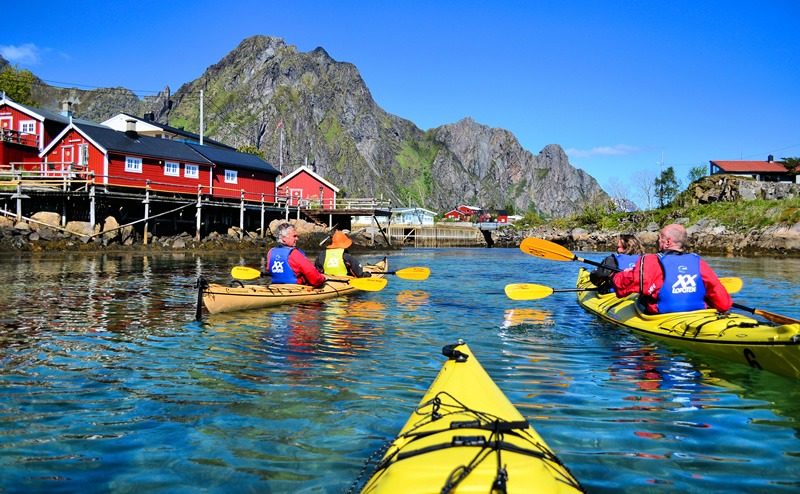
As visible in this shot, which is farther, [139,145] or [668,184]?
[668,184]

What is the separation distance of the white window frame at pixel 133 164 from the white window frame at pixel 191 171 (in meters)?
3.09

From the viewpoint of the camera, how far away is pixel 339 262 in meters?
13.6

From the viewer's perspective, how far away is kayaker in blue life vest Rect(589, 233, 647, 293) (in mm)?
11000

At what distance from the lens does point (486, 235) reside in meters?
→ 64.9

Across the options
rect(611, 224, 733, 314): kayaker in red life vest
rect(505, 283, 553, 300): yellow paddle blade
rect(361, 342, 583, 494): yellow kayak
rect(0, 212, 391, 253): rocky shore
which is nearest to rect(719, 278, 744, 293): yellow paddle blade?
rect(505, 283, 553, 300): yellow paddle blade

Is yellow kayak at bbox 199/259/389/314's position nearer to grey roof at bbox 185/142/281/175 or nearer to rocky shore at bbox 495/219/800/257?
grey roof at bbox 185/142/281/175

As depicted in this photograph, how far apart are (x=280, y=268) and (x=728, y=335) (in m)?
8.39

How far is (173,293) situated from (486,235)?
53435mm

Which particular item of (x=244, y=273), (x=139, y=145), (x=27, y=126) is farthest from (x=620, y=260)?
(x=27, y=126)

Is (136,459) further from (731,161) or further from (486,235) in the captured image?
(731,161)

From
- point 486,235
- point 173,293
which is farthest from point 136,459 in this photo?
point 486,235

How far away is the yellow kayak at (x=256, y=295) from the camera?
10.4m

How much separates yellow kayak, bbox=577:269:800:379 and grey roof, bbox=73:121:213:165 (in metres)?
32.0

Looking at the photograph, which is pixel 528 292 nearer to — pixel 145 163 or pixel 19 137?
pixel 145 163
